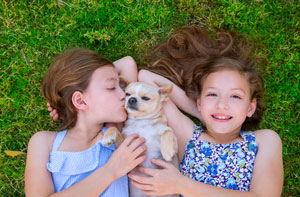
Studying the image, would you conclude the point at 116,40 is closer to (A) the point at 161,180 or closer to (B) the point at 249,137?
(A) the point at 161,180

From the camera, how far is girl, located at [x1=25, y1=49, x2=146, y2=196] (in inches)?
132

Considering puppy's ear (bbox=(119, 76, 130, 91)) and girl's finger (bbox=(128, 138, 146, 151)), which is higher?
puppy's ear (bbox=(119, 76, 130, 91))

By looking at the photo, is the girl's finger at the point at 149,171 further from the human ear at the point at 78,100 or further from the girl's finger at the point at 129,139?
the human ear at the point at 78,100

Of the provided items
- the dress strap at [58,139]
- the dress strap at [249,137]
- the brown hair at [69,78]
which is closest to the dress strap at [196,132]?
the dress strap at [249,137]

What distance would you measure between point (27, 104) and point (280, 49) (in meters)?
3.61

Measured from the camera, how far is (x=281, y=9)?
173 inches

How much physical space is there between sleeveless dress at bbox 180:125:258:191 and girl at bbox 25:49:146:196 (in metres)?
0.69

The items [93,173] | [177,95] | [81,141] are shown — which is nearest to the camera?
[93,173]

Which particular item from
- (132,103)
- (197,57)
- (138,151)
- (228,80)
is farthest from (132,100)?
(197,57)

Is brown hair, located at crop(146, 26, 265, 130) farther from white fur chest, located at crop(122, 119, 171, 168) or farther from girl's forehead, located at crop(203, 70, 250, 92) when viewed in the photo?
white fur chest, located at crop(122, 119, 171, 168)

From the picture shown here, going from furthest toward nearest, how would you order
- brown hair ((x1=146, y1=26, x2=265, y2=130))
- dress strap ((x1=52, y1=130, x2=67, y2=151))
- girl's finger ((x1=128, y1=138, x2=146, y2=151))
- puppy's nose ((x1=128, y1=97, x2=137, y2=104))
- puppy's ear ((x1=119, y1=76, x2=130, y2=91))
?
brown hair ((x1=146, y1=26, x2=265, y2=130)) → puppy's ear ((x1=119, y1=76, x2=130, y2=91)) → dress strap ((x1=52, y1=130, x2=67, y2=151)) → puppy's nose ((x1=128, y1=97, x2=137, y2=104)) → girl's finger ((x1=128, y1=138, x2=146, y2=151))

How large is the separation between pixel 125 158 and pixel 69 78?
1.14 meters

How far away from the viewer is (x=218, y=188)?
3.31m

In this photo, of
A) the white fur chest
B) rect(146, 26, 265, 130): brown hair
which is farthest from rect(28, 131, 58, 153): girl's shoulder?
rect(146, 26, 265, 130): brown hair
